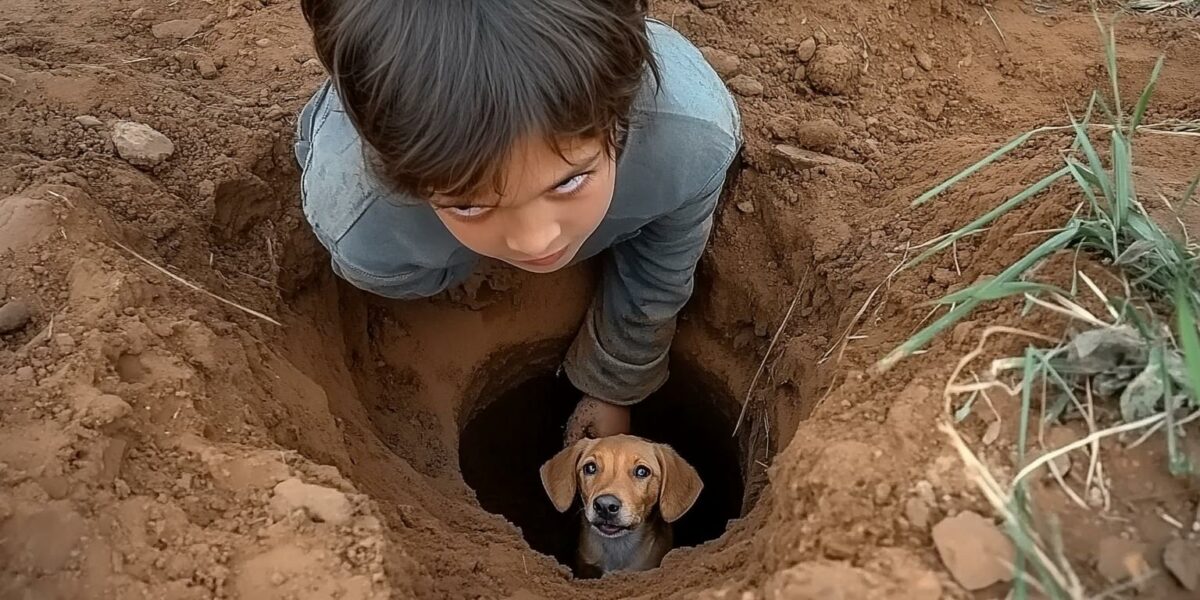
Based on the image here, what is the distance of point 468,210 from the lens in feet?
6.16

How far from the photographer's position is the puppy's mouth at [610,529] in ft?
10.8

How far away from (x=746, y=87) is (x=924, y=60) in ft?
2.08

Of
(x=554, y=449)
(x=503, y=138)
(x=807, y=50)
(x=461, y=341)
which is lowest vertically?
(x=554, y=449)

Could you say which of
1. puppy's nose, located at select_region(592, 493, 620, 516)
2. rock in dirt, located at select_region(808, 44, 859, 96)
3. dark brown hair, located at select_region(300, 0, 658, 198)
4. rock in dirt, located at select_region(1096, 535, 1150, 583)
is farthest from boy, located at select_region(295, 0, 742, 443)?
rock in dirt, located at select_region(1096, 535, 1150, 583)

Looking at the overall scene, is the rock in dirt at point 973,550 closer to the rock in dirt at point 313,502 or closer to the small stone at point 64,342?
the rock in dirt at point 313,502

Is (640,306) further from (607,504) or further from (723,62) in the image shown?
(723,62)

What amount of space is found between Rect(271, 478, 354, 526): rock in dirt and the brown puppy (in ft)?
5.04

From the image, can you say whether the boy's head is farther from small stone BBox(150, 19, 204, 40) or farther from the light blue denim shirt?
small stone BBox(150, 19, 204, 40)

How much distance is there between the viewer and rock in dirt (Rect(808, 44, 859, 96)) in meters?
3.04

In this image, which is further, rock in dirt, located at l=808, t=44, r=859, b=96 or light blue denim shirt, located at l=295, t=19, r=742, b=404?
rock in dirt, located at l=808, t=44, r=859, b=96

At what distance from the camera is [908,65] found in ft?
10.3

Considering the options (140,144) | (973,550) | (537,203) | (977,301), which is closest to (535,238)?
(537,203)

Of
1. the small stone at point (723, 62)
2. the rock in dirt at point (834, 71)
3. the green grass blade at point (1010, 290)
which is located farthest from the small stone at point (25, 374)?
the rock in dirt at point (834, 71)

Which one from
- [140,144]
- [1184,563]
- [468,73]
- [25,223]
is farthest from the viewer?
[140,144]
